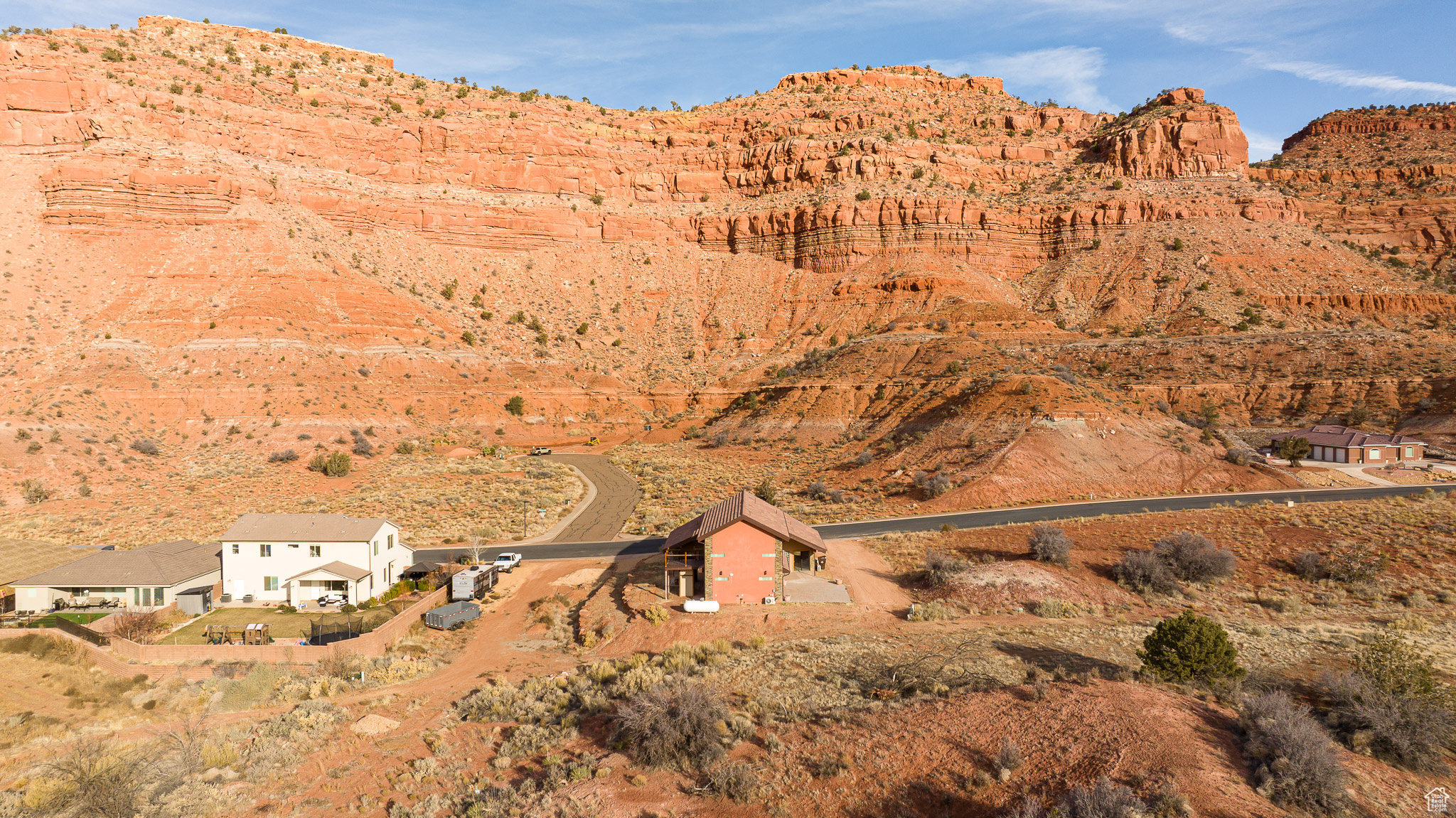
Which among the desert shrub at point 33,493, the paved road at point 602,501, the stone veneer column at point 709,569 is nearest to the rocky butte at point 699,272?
the desert shrub at point 33,493

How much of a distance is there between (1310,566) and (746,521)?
19.5 metres

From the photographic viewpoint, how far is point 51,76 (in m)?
59.4

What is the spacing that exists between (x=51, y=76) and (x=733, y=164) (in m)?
65.7

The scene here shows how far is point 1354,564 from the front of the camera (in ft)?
77.2

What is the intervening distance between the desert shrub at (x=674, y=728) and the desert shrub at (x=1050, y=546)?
16263 millimetres

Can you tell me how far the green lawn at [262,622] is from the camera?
23578mm

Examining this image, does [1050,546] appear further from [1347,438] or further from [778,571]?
[1347,438]

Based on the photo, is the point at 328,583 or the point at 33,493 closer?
the point at 328,583

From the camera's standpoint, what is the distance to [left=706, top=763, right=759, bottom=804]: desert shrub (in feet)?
39.6

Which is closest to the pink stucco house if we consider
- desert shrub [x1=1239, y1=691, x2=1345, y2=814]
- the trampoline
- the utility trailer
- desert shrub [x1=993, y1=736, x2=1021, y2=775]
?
the utility trailer

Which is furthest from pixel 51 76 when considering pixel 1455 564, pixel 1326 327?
pixel 1326 327

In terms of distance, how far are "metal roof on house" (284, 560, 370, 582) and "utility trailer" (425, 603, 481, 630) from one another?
349 cm

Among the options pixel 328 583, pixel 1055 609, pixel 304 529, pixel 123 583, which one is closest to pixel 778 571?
pixel 1055 609

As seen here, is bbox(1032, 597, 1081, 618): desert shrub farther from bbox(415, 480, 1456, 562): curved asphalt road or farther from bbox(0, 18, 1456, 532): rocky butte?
bbox(0, 18, 1456, 532): rocky butte
